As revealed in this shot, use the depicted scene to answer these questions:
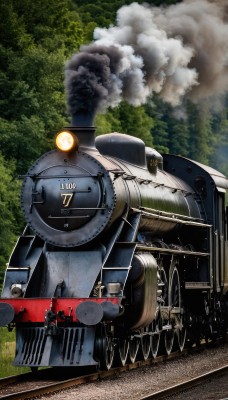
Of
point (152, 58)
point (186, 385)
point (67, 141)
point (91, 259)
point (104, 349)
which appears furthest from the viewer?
point (152, 58)

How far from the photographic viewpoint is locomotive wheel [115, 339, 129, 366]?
52.1ft

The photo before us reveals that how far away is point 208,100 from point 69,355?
55.7ft

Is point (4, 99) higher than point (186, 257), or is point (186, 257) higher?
point (4, 99)

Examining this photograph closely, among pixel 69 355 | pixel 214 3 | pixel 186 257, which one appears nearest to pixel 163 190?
pixel 186 257

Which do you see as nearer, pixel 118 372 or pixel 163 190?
pixel 118 372

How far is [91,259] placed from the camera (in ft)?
50.9

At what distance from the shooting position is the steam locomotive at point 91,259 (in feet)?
48.2

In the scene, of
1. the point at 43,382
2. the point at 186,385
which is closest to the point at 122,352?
the point at 43,382

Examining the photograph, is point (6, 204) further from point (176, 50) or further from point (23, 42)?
point (176, 50)

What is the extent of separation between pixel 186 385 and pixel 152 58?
306 inches

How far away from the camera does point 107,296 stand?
1499 cm

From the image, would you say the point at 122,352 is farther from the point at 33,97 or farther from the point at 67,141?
the point at 33,97

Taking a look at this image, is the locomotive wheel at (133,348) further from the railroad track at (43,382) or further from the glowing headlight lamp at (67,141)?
the glowing headlight lamp at (67,141)

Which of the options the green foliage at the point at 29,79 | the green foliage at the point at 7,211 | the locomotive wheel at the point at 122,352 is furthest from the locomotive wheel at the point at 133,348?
the green foliage at the point at 29,79
